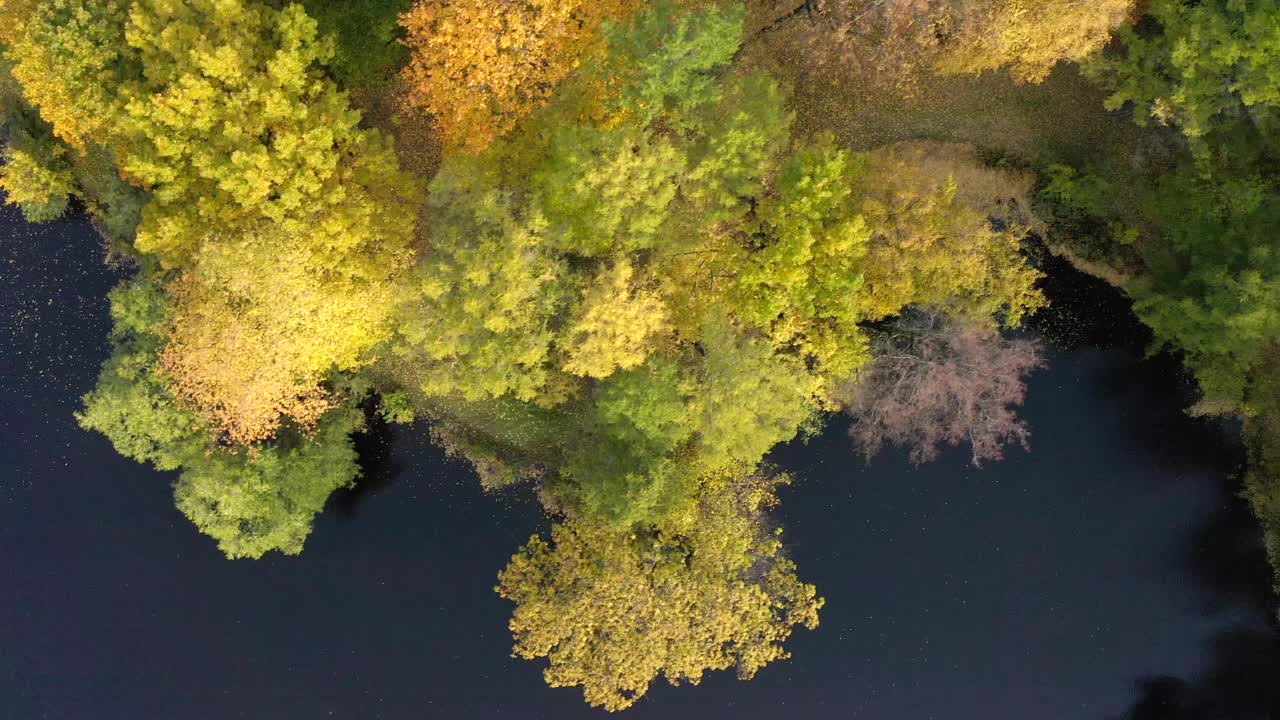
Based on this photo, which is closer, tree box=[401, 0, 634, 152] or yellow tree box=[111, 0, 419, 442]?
tree box=[401, 0, 634, 152]

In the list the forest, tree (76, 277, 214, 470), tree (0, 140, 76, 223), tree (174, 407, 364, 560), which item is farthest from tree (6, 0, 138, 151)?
tree (174, 407, 364, 560)

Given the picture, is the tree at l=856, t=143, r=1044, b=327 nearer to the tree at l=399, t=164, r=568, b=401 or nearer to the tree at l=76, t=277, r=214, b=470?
the tree at l=399, t=164, r=568, b=401

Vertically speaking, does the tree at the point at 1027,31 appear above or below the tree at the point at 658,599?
above

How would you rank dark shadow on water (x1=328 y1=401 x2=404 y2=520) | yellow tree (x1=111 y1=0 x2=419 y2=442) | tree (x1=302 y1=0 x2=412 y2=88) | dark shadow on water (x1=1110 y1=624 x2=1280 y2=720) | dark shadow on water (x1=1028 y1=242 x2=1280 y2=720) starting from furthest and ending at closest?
dark shadow on water (x1=328 y1=401 x2=404 y2=520) → dark shadow on water (x1=1110 y1=624 x2=1280 y2=720) → dark shadow on water (x1=1028 y1=242 x2=1280 y2=720) → tree (x1=302 y1=0 x2=412 y2=88) → yellow tree (x1=111 y1=0 x2=419 y2=442)

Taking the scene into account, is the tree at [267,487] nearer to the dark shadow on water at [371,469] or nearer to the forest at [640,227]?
the forest at [640,227]

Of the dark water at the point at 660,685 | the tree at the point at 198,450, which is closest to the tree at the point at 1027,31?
the dark water at the point at 660,685
